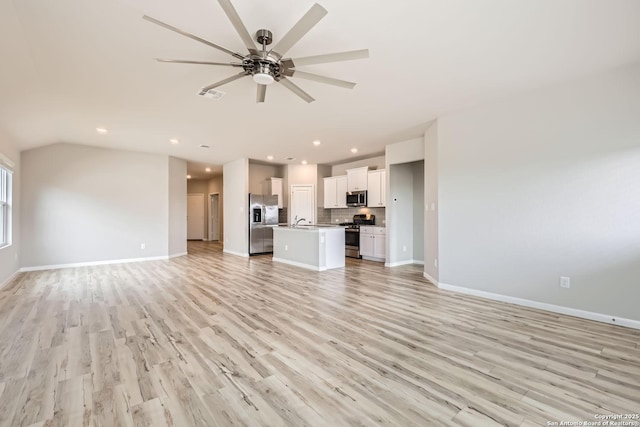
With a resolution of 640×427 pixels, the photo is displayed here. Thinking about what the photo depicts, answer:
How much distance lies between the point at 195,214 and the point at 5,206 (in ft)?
24.6

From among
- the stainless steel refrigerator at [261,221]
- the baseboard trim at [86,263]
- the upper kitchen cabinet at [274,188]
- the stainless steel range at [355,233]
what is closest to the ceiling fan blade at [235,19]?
the stainless steel range at [355,233]

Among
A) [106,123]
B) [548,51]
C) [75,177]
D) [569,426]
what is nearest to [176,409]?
[569,426]

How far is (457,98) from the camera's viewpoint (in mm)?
3746

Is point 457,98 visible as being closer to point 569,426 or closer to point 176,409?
point 569,426

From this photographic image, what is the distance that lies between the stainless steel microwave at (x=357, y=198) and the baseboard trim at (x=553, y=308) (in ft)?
11.2

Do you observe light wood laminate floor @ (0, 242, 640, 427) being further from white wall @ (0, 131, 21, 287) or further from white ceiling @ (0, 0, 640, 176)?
white ceiling @ (0, 0, 640, 176)

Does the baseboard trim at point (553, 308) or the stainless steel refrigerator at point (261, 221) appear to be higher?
the stainless steel refrigerator at point (261, 221)

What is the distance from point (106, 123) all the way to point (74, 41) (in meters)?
2.73

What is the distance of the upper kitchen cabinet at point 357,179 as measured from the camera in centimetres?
744

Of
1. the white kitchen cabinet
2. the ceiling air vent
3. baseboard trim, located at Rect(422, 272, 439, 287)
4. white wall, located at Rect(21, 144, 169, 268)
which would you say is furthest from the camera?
the white kitchen cabinet

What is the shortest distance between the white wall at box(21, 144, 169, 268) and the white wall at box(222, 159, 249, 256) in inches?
69.9

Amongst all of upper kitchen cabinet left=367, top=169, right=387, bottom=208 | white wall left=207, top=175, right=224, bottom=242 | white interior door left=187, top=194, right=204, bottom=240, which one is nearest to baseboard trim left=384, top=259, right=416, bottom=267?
upper kitchen cabinet left=367, top=169, right=387, bottom=208

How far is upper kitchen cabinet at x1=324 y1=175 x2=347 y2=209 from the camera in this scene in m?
8.09

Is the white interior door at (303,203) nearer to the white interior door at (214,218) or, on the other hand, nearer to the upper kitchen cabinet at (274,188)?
the upper kitchen cabinet at (274,188)
